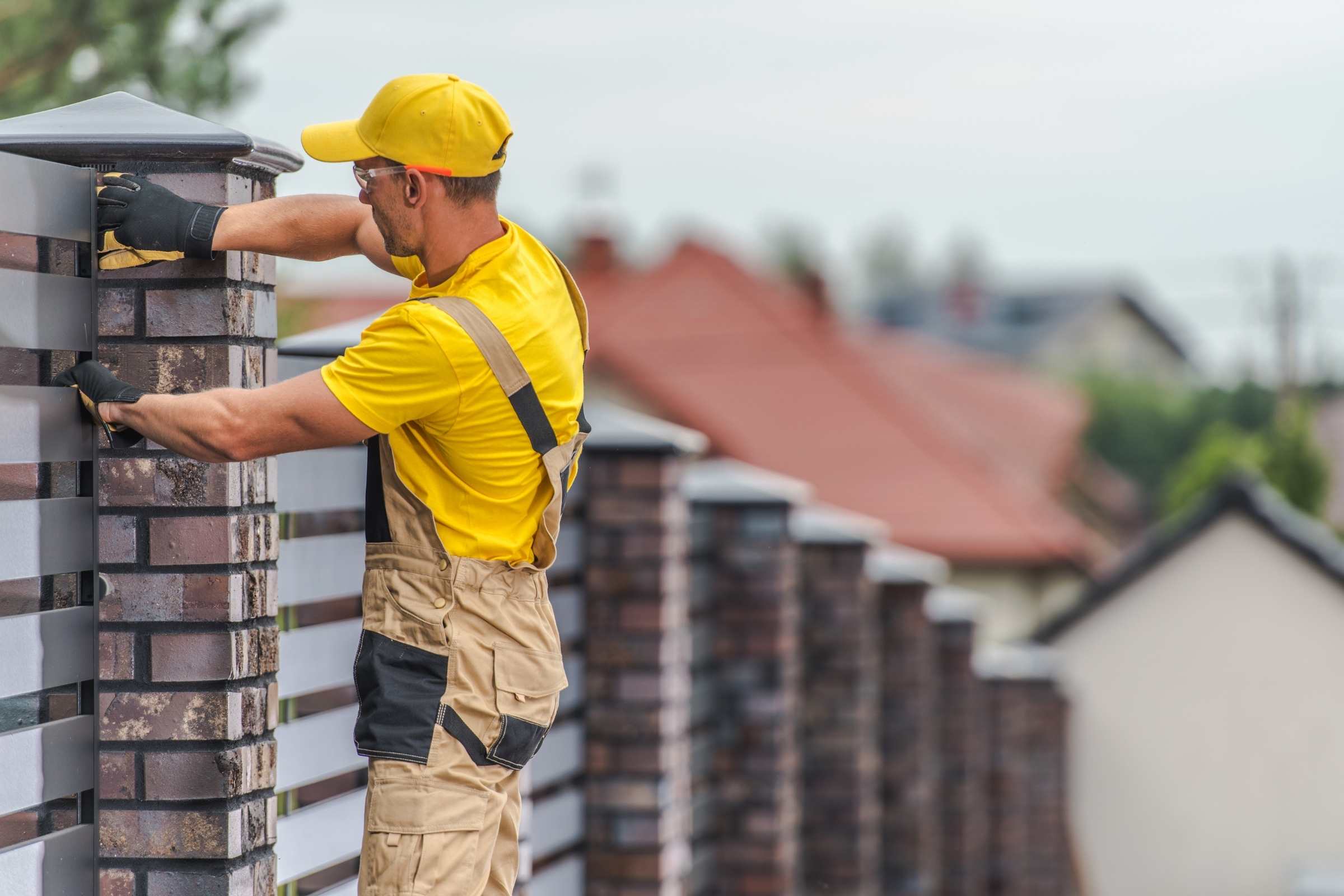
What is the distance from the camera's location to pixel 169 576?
3248 mm

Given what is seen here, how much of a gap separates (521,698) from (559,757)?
96.2 inches

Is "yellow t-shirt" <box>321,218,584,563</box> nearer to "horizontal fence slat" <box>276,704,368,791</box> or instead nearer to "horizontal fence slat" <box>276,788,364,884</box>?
"horizontal fence slat" <box>276,704,368,791</box>

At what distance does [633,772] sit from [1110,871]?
1225 centimetres

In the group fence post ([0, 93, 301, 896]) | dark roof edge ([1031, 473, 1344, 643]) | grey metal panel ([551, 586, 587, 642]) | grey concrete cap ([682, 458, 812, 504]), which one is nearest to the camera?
fence post ([0, 93, 301, 896])

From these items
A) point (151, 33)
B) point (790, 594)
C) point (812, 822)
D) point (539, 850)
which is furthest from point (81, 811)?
point (151, 33)

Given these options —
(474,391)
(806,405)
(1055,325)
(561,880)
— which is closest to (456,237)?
(474,391)

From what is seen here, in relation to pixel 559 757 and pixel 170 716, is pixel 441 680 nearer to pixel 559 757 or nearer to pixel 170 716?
pixel 170 716

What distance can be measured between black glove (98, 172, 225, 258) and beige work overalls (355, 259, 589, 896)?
0.52m

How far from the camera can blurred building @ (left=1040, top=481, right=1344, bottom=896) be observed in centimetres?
1594

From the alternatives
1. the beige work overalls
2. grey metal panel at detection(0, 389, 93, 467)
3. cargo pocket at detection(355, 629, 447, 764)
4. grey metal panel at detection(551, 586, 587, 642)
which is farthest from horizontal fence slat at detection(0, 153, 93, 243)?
grey metal panel at detection(551, 586, 587, 642)

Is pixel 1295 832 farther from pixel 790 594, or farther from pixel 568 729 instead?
pixel 568 729

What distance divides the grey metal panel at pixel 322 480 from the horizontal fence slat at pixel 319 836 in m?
0.74

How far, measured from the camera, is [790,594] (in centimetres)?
755

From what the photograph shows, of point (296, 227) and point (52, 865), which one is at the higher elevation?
point (296, 227)
